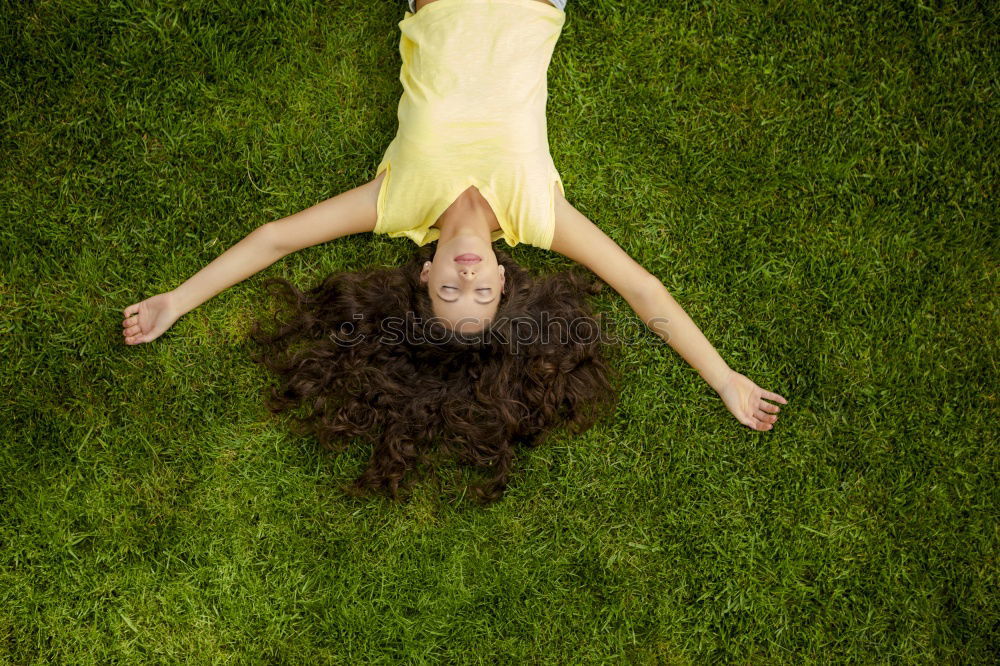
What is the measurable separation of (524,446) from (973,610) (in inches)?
92.1

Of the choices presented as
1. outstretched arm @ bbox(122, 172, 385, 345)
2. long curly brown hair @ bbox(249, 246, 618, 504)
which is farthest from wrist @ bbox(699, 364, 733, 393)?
outstretched arm @ bbox(122, 172, 385, 345)

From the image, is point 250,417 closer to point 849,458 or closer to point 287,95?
point 287,95

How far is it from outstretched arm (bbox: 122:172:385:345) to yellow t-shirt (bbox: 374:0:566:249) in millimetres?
130

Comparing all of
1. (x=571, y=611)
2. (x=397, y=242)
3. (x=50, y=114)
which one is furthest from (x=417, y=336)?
(x=50, y=114)

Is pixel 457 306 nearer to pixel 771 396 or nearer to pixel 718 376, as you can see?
pixel 718 376

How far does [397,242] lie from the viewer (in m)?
3.17

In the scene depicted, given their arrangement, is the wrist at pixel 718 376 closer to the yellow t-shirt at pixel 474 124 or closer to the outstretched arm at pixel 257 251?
the yellow t-shirt at pixel 474 124

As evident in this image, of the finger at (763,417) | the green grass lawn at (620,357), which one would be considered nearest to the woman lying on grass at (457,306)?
the finger at (763,417)

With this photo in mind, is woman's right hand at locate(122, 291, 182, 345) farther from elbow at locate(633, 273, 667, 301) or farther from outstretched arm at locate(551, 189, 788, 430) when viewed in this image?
elbow at locate(633, 273, 667, 301)

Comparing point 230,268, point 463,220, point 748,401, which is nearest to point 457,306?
point 463,220

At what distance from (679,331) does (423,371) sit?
1.21m

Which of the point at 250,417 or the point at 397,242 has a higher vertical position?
the point at 397,242

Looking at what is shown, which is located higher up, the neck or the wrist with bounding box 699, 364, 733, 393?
Answer: the neck

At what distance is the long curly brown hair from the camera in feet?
9.32
